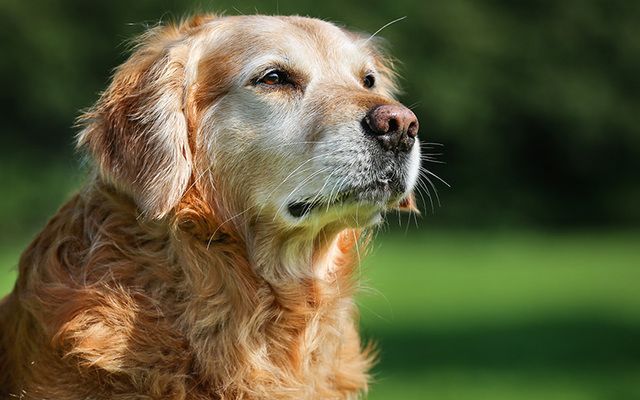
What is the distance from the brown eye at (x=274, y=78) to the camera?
16.2ft

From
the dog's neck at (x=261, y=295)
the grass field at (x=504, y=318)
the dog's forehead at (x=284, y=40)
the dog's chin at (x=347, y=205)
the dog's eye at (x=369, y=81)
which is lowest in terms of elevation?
the dog's neck at (x=261, y=295)

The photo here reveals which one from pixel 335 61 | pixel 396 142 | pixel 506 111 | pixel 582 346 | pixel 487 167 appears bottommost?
pixel 396 142

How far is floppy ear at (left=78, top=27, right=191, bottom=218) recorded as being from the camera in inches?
182

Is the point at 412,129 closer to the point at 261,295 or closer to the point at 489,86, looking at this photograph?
the point at 261,295

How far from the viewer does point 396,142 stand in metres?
4.66

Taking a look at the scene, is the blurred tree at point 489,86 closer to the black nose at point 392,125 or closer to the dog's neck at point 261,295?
the dog's neck at point 261,295

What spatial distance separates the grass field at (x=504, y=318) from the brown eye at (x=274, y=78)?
1.00m

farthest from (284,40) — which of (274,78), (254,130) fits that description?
(254,130)

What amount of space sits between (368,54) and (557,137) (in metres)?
25.5

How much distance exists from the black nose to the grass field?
0.83m

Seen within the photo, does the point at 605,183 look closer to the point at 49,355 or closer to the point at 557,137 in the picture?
the point at 557,137

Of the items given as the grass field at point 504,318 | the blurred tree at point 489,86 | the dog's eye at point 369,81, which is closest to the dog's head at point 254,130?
the dog's eye at point 369,81

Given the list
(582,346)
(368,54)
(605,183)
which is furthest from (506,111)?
(368,54)

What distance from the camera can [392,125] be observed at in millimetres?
4617
